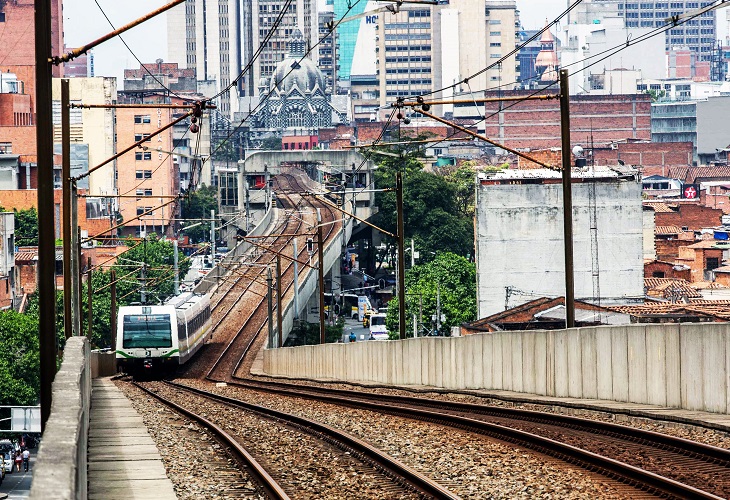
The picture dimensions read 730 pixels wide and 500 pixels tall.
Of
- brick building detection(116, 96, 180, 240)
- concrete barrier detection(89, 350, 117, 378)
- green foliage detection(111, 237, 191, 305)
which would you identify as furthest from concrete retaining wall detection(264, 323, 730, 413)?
brick building detection(116, 96, 180, 240)

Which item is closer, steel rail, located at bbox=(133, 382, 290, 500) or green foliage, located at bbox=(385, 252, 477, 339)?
steel rail, located at bbox=(133, 382, 290, 500)

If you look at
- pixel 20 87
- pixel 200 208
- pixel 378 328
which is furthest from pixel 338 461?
pixel 200 208

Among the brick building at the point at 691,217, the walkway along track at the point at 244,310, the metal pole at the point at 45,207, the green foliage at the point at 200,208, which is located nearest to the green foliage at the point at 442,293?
the walkway along track at the point at 244,310

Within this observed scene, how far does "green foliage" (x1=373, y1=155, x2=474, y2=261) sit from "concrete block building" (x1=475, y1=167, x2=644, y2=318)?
36071mm

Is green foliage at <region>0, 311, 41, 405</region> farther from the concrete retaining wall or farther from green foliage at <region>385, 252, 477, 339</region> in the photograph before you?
the concrete retaining wall

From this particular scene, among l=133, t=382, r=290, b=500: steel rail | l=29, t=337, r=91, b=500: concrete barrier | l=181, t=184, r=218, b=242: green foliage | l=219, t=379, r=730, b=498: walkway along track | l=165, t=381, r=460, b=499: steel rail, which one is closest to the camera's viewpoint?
l=29, t=337, r=91, b=500: concrete barrier

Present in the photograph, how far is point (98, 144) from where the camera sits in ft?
554

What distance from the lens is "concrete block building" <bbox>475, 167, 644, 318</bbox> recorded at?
81250mm

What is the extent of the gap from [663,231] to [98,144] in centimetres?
7430

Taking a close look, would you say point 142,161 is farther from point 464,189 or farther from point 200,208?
point 464,189

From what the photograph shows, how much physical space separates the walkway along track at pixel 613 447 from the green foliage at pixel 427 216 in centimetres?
9669

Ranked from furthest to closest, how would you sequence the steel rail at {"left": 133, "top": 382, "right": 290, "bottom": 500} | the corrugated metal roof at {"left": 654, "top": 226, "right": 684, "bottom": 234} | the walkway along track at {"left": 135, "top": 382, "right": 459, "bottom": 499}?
1. the corrugated metal roof at {"left": 654, "top": 226, "right": 684, "bottom": 234}
2. the steel rail at {"left": 133, "top": 382, "right": 290, "bottom": 500}
3. the walkway along track at {"left": 135, "top": 382, "right": 459, "bottom": 499}

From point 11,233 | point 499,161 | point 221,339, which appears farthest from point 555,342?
point 499,161

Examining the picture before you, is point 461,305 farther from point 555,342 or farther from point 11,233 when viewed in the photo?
point 555,342
